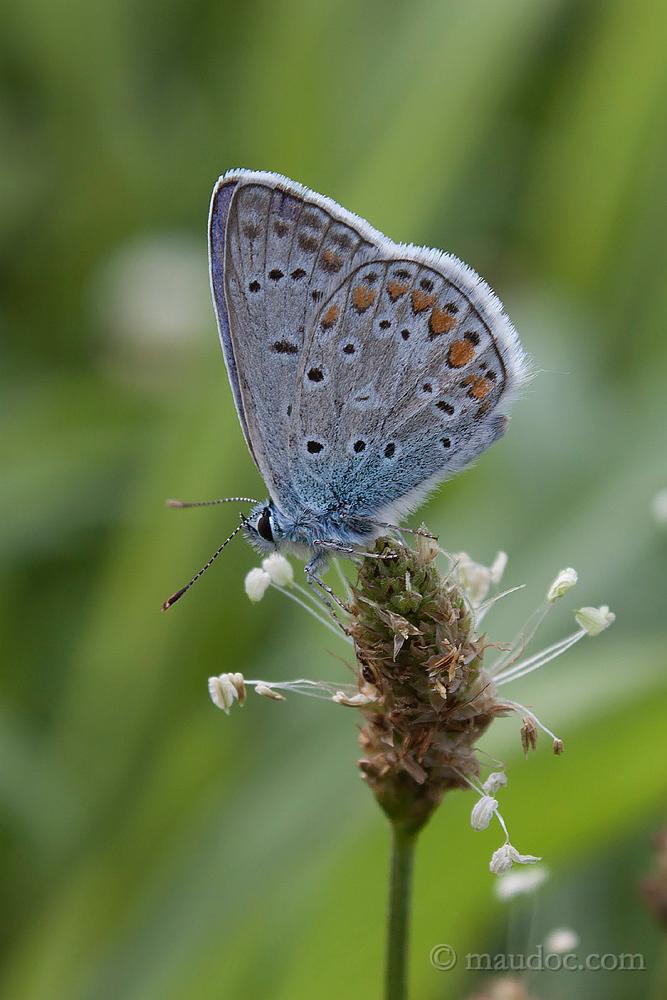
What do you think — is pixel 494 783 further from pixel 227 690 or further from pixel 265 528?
pixel 265 528

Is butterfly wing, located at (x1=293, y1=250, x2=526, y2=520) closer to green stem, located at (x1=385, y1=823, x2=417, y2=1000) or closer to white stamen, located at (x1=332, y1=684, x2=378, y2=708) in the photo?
white stamen, located at (x1=332, y1=684, x2=378, y2=708)

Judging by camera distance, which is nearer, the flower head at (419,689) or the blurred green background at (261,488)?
the flower head at (419,689)

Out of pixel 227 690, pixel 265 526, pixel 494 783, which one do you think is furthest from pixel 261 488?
pixel 494 783

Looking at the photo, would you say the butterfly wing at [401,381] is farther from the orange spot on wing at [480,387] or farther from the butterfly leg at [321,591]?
the butterfly leg at [321,591]

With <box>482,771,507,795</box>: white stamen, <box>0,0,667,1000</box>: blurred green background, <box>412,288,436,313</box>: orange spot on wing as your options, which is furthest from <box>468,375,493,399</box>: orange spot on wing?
<box>482,771,507,795</box>: white stamen

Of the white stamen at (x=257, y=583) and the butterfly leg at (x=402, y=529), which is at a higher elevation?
the butterfly leg at (x=402, y=529)

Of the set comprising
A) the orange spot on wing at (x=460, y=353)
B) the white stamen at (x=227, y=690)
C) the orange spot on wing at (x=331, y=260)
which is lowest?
the white stamen at (x=227, y=690)

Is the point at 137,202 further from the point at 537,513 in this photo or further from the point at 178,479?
the point at 537,513

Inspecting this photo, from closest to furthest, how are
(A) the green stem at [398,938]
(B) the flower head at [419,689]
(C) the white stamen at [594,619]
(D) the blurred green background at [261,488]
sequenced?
(A) the green stem at [398,938] < (B) the flower head at [419,689] < (C) the white stamen at [594,619] < (D) the blurred green background at [261,488]

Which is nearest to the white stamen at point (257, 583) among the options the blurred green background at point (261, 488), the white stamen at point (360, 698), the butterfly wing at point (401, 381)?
the white stamen at point (360, 698)
